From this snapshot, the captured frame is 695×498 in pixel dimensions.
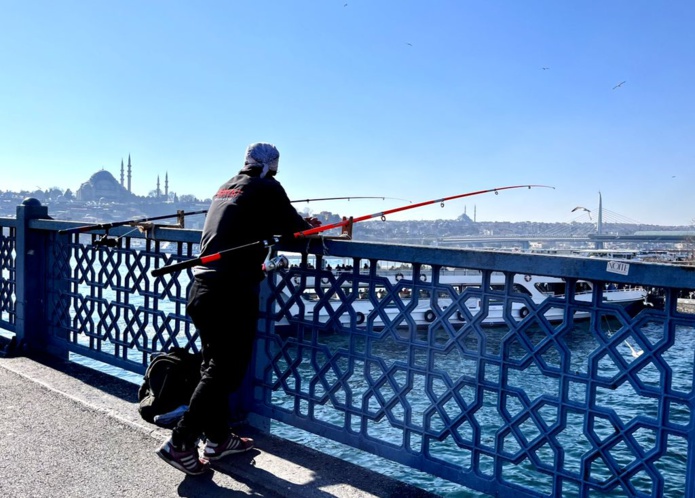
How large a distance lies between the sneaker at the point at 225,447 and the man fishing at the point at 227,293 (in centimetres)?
8

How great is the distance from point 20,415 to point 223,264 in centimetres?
188

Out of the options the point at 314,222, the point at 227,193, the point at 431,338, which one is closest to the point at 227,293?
the point at 227,193

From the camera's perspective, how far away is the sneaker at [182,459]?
3.04 m

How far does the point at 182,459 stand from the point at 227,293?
0.83 metres

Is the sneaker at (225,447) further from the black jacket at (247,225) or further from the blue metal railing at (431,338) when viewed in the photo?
the black jacket at (247,225)

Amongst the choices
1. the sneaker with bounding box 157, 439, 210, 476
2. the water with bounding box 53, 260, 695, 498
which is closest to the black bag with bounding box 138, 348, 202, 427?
the sneaker with bounding box 157, 439, 210, 476

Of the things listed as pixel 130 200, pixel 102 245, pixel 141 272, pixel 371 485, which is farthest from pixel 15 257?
pixel 130 200

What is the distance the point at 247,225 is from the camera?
306 centimetres

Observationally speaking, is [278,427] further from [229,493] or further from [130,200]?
[130,200]

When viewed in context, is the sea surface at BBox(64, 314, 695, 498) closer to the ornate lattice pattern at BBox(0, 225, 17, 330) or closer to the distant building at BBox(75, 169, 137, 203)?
the ornate lattice pattern at BBox(0, 225, 17, 330)

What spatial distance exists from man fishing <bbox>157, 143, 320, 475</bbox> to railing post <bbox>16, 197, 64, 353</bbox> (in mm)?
2868

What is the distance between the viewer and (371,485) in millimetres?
3004

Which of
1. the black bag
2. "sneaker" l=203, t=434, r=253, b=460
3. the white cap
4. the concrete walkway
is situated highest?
the white cap

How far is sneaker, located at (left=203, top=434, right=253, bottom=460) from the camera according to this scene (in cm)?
319
